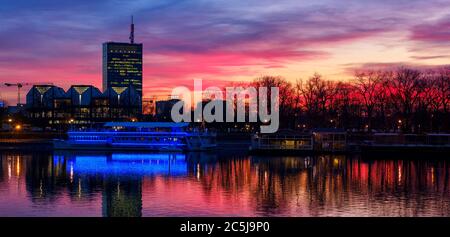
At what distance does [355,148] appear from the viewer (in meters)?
81.1

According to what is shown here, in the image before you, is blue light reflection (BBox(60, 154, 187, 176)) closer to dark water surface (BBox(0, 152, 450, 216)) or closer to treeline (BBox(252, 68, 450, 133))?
dark water surface (BBox(0, 152, 450, 216))

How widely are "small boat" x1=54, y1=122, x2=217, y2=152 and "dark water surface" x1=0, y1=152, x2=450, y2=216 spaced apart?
600 inches

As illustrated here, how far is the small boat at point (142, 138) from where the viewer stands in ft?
277

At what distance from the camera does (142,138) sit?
286 ft

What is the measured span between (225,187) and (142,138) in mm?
44318

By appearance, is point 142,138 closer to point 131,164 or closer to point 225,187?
point 131,164

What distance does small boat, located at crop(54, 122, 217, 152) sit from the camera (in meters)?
84.6

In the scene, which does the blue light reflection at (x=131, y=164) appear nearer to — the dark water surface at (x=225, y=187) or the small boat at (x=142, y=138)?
the dark water surface at (x=225, y=187)

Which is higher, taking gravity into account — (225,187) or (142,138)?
(142,138)

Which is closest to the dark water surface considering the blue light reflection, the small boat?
the blue light reflection

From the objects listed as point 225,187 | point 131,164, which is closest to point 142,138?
point 131,164
